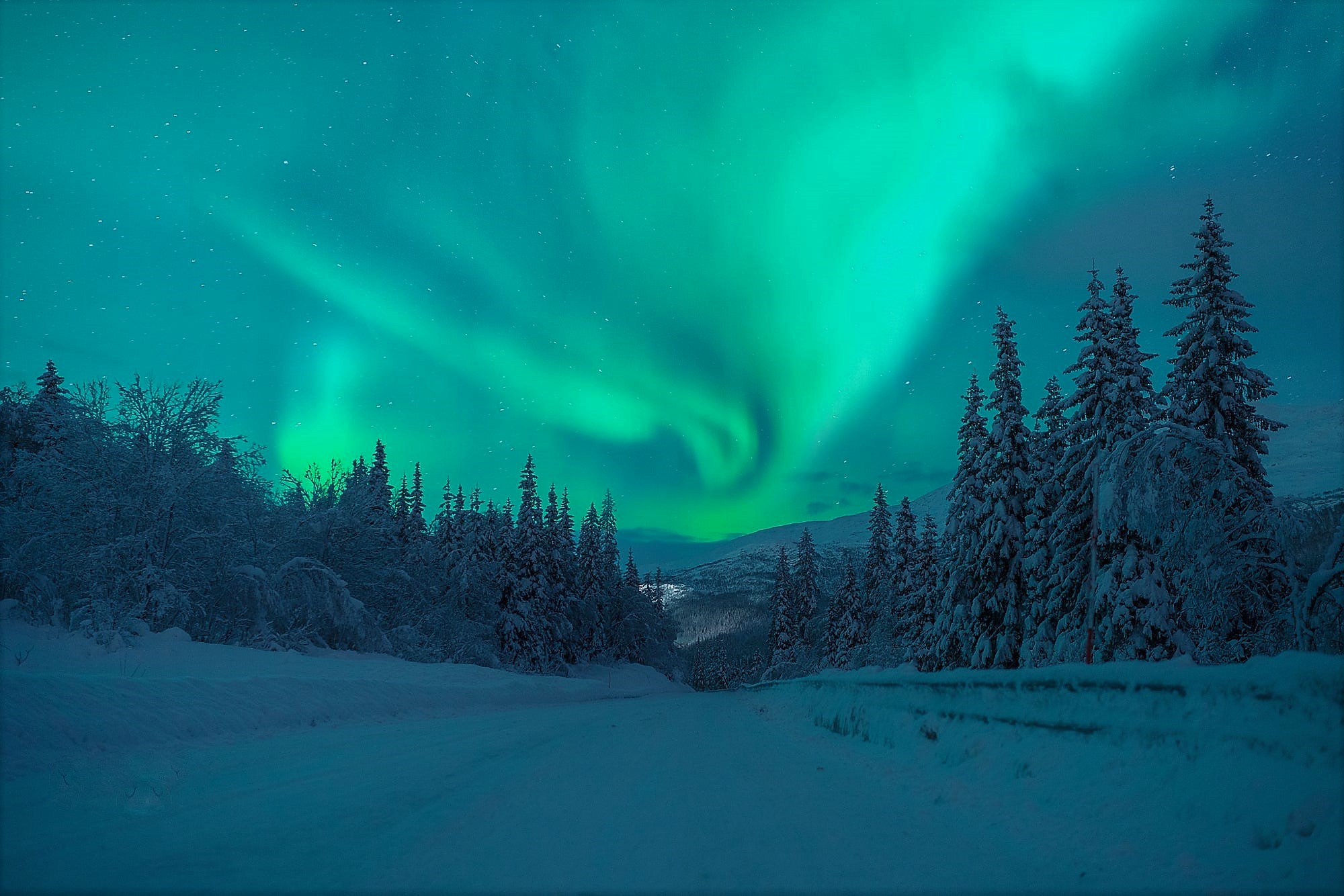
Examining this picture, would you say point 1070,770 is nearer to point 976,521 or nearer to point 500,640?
point 976,521

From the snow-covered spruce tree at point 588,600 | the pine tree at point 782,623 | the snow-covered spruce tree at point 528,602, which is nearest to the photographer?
the snow-covered spruce tree at point 528,602

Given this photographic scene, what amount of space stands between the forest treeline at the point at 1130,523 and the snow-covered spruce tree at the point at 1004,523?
0.21 ft

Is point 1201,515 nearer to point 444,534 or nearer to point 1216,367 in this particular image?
point 1216,367

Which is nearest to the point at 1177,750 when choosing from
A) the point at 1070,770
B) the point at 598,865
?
the point at 1070,770

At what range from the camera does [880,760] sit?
6.48 m

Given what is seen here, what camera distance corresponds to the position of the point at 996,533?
25.4 metres

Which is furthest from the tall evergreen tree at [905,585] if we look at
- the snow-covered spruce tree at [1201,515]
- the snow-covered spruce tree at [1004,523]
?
the snow-covered spruce tree at [1201,515]

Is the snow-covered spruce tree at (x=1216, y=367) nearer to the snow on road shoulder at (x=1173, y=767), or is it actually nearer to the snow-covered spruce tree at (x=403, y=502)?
the snow on road shoulder at (x=1173, y=767)

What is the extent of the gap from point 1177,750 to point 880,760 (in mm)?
3549

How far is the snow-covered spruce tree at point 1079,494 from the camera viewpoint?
20562 millimetres

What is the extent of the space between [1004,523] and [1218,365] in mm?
9280

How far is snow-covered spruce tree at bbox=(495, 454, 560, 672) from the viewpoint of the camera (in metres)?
47.9

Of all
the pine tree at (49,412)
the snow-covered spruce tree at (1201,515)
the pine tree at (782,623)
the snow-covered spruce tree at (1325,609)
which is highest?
the pine tree at (49,412)

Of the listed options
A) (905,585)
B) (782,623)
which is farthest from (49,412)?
(782,623)
